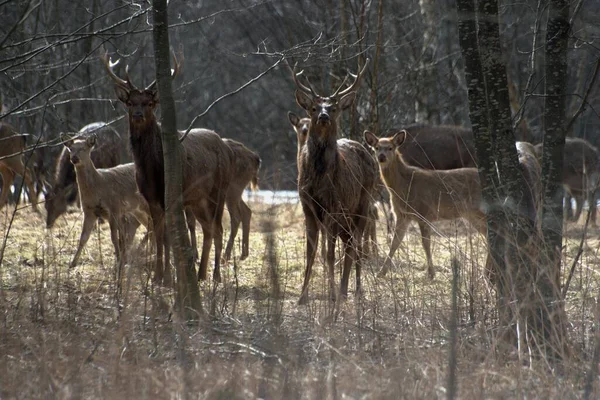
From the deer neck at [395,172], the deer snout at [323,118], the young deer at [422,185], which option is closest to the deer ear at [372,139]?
the young deer at [422,185]

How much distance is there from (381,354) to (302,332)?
36.2 inches

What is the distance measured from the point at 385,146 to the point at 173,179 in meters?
5.67

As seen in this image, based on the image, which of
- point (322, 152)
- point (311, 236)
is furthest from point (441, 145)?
point (311, 236)

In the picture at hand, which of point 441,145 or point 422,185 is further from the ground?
point 441,145

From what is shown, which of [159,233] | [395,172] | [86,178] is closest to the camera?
[159,233]

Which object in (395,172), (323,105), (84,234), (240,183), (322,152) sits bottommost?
(84,234)

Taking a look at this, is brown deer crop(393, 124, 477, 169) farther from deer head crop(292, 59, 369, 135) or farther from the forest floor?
the forest floor

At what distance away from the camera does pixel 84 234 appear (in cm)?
1081

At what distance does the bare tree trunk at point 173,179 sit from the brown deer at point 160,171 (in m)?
1.98

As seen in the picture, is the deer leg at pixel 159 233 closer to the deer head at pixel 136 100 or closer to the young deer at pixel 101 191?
the deer head at pixel 136 100

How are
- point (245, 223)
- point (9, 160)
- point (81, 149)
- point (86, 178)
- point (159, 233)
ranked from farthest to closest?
point (9, 160)
point (245, 223)
point (81, 149)
point (86, 178)
point (159, 233)

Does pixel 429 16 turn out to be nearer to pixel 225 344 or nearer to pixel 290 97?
pixel 290 97

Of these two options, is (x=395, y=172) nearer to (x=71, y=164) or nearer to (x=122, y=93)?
(x=122, y=93)

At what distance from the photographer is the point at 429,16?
17.6 metres
